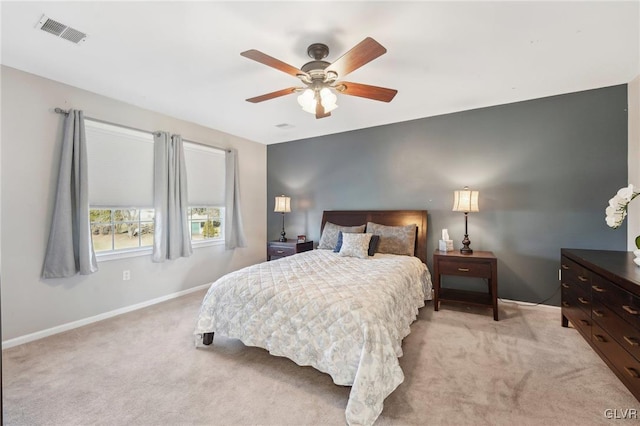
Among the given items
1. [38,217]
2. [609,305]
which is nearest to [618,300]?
[609,305]

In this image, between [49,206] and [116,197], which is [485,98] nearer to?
[116,197]

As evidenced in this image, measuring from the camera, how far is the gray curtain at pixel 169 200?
379 cm

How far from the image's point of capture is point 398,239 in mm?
3891

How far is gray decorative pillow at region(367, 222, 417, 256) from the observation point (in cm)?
384

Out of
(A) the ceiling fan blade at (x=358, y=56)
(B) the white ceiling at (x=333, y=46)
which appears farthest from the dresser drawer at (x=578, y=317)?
(A) the ceiling fan blade at (x=358, y=56)

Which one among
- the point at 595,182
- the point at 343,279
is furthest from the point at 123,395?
the point at 595,182

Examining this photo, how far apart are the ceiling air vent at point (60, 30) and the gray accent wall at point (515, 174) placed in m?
Answer: 3.41

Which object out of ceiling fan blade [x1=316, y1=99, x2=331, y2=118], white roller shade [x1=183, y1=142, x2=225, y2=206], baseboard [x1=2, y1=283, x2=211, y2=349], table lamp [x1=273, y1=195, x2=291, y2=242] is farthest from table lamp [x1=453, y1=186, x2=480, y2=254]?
baseboard [x1=2, y1=283, x2=211, y2=349]

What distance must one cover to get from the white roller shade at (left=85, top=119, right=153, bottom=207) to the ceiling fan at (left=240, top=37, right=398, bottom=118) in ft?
6.24

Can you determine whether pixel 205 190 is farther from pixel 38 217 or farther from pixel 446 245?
pixel 446 245

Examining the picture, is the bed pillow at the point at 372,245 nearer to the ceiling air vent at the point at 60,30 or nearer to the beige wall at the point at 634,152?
the beige wall at the point at 634,152

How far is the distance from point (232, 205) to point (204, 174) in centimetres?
65

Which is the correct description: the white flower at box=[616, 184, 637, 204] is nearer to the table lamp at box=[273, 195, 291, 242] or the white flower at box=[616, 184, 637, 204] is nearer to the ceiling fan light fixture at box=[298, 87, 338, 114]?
the ceiling fan light fixture at box=[298, 87, 338, 114]

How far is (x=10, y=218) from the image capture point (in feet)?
8.96
